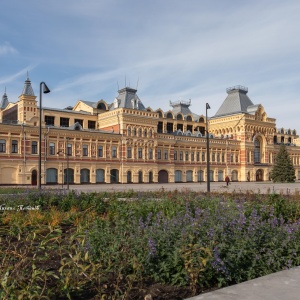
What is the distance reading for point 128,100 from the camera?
59.3 metres

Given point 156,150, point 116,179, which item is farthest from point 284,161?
point 116,179

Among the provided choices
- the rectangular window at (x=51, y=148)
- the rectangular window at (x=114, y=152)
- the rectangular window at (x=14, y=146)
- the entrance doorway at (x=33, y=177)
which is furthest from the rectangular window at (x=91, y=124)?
the rectangular window at (x=14, y=146)

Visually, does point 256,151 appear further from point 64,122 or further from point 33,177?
point 33,177

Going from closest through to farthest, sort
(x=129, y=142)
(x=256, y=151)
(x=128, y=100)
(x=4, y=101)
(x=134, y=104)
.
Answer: (x=129, y=142) < (x=134, y=104) < (x=128, y=100) < (x=4, y=101) < (x=256, y=151)

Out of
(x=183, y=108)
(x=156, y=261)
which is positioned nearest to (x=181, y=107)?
(x=183, y=108)

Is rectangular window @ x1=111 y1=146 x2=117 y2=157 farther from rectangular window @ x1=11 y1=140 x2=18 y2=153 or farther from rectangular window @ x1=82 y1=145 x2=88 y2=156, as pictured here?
rectangular window @ x1=11 y1=140 x2=18 y2=153

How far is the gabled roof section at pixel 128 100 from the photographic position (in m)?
58.5

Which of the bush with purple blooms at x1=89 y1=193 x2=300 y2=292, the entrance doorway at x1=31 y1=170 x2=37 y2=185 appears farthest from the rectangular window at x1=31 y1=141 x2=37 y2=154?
the bush with purple blooms at x1=89 y1=193 x2=300 y2=292

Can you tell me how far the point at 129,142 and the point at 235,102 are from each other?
31.4 m

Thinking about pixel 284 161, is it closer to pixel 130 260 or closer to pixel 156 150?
pixel 156 150

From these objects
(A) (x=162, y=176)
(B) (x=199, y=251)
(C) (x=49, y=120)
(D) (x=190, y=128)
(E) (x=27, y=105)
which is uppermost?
(D) (x=190, y=128)

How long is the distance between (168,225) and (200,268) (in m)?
1.19

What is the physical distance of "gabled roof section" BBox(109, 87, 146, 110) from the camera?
58.5m

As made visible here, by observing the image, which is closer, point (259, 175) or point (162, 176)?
point (162, 176)
